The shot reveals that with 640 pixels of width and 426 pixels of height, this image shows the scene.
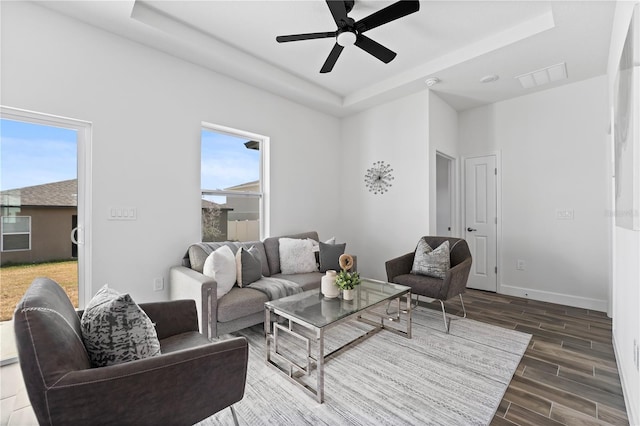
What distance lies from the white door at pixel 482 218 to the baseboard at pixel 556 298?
0.68 feet

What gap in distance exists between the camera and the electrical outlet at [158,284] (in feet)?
9.20

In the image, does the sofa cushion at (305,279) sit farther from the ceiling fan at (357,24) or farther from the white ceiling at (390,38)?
the white ceiling at (390,38)

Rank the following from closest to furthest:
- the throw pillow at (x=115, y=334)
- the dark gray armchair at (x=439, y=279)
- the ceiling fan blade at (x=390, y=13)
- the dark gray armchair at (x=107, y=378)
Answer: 1. the dark gray armchair at (x=107, y=378)
2. the throw pillow at (x=115, y=334)
3. the ceiling fan blade at (x=390, y=13)
4. the dark gray armchair at (x=439, y=279)

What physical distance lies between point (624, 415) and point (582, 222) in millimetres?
2608

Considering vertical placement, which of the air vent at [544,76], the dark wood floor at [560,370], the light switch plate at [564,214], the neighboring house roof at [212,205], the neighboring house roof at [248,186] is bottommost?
the dark wood floor at [560,370]

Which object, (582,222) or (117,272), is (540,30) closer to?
(582,222)

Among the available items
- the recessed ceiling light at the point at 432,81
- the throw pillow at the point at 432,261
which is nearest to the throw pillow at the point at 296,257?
the throw pillow at the point at 432,261

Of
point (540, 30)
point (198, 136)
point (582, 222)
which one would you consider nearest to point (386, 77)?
point (540, 30)

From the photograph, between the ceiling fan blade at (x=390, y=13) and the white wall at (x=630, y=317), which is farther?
the ceiling fan blade at (x=390, y=13)

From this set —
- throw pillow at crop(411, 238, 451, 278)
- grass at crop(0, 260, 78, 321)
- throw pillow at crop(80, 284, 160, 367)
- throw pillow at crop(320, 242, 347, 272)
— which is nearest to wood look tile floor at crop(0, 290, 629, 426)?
grass at crop(0, 260, 78, 321)

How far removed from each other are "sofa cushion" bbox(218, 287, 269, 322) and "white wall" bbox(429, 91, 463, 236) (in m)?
2.38

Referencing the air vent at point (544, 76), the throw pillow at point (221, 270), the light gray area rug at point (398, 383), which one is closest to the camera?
the light gray area rug at point (398, 383)

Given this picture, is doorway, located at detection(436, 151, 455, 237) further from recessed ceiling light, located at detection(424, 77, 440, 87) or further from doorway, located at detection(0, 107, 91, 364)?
doorway, located at detection(0, 107, 91, 364)

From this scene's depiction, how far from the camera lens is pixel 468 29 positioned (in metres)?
2.73
